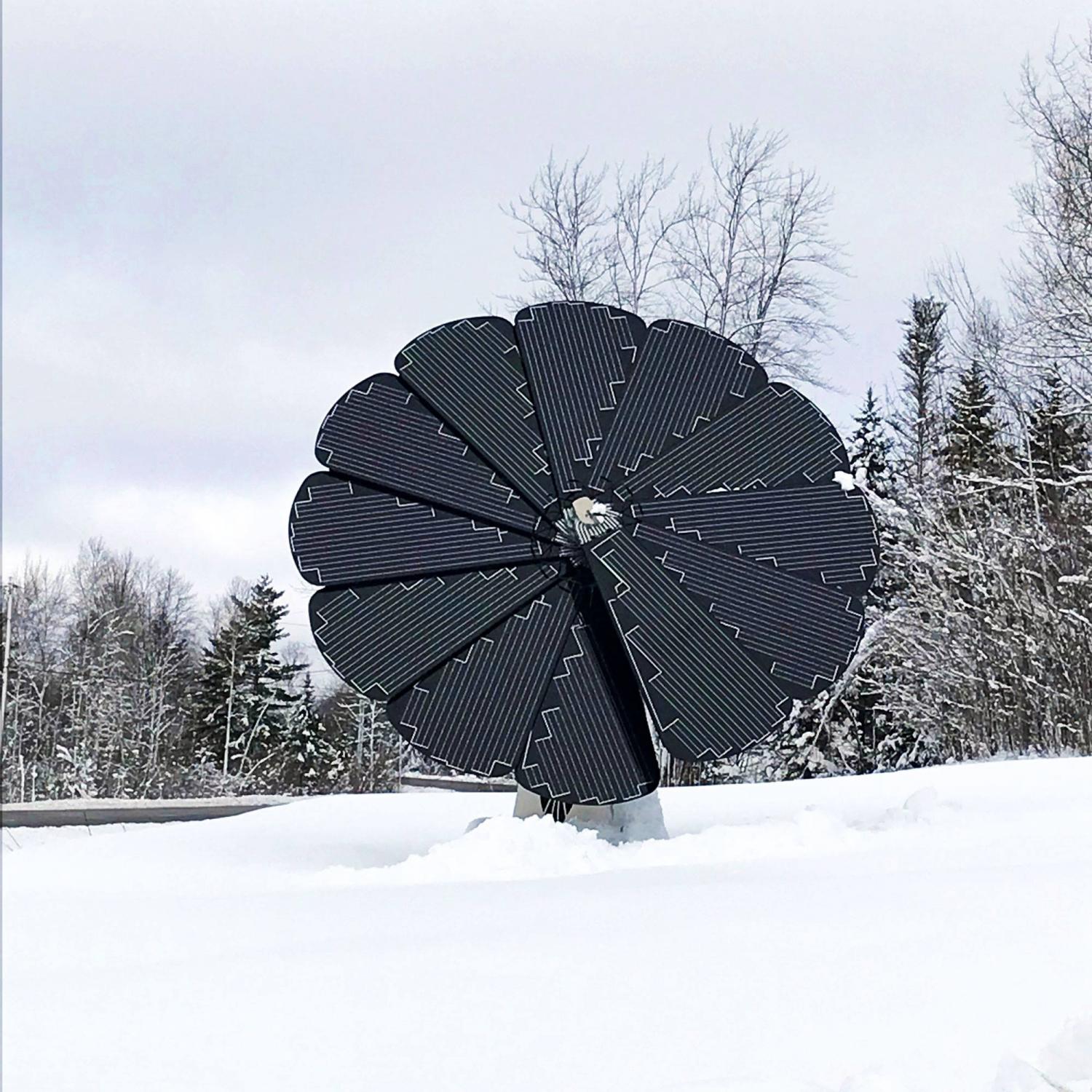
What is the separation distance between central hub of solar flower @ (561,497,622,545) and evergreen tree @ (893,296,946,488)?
464 inches

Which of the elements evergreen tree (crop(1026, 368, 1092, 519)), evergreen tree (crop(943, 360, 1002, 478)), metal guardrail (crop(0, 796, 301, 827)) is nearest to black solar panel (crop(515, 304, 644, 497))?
evergreen tree (crop(943, 360, 1002, 478))

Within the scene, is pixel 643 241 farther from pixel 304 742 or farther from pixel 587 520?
pixel 304 742

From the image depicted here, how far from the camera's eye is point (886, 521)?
16531mm

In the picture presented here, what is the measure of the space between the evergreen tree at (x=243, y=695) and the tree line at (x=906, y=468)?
0.09 metres

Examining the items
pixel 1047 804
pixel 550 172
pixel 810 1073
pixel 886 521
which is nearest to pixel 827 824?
pixel 1047 804

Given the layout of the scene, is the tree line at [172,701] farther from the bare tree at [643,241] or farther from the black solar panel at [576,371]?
the black solar panel at [576,371]

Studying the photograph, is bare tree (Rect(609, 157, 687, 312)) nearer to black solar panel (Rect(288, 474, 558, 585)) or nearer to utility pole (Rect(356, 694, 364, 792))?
utility pole (Rect(356, 694, 364, 792))

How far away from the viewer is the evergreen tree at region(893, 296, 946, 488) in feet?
64.0

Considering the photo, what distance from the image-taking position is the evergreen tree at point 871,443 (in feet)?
70.0

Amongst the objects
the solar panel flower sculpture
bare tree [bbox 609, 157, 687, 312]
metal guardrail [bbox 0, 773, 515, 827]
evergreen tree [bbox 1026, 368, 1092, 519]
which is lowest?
metal guardrail [bbox 0, 773, 515, 827]

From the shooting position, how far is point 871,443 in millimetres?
25125

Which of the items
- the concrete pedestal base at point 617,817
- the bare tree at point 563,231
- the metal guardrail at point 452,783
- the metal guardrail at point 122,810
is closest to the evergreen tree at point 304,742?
the metal guardrail at point 452,783

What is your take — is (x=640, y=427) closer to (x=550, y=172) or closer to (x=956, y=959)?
(x=956, y=959)

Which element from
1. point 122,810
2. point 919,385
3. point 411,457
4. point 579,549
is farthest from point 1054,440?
point 411,457
